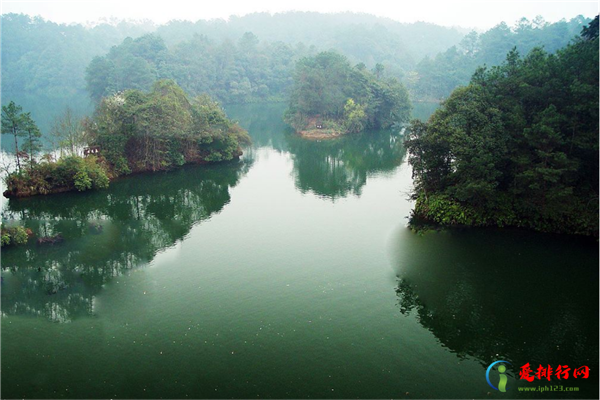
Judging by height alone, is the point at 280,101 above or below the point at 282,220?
above

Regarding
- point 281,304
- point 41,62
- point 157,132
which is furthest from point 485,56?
point 41,62

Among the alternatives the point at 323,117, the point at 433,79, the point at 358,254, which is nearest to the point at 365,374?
the point at 358,254

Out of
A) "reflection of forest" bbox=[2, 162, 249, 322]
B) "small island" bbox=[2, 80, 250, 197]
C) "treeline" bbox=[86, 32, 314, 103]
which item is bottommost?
"reflection of forest" bbox=[2, 162, 249, 322]

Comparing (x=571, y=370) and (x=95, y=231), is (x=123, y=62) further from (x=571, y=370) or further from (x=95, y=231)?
(x=571, y=370)

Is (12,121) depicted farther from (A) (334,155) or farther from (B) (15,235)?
(A) (334,155)

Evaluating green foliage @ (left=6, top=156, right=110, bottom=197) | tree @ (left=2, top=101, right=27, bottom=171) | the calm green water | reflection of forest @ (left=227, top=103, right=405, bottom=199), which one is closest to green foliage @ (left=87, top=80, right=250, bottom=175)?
green foliage @ (left=6, top=156, right=110, bottom=197)

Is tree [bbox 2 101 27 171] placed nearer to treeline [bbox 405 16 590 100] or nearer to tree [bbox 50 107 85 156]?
tree [bbox 50 107 85 156]

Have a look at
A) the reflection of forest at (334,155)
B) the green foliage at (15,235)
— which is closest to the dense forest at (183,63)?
the reflection of forest at (334,155)
